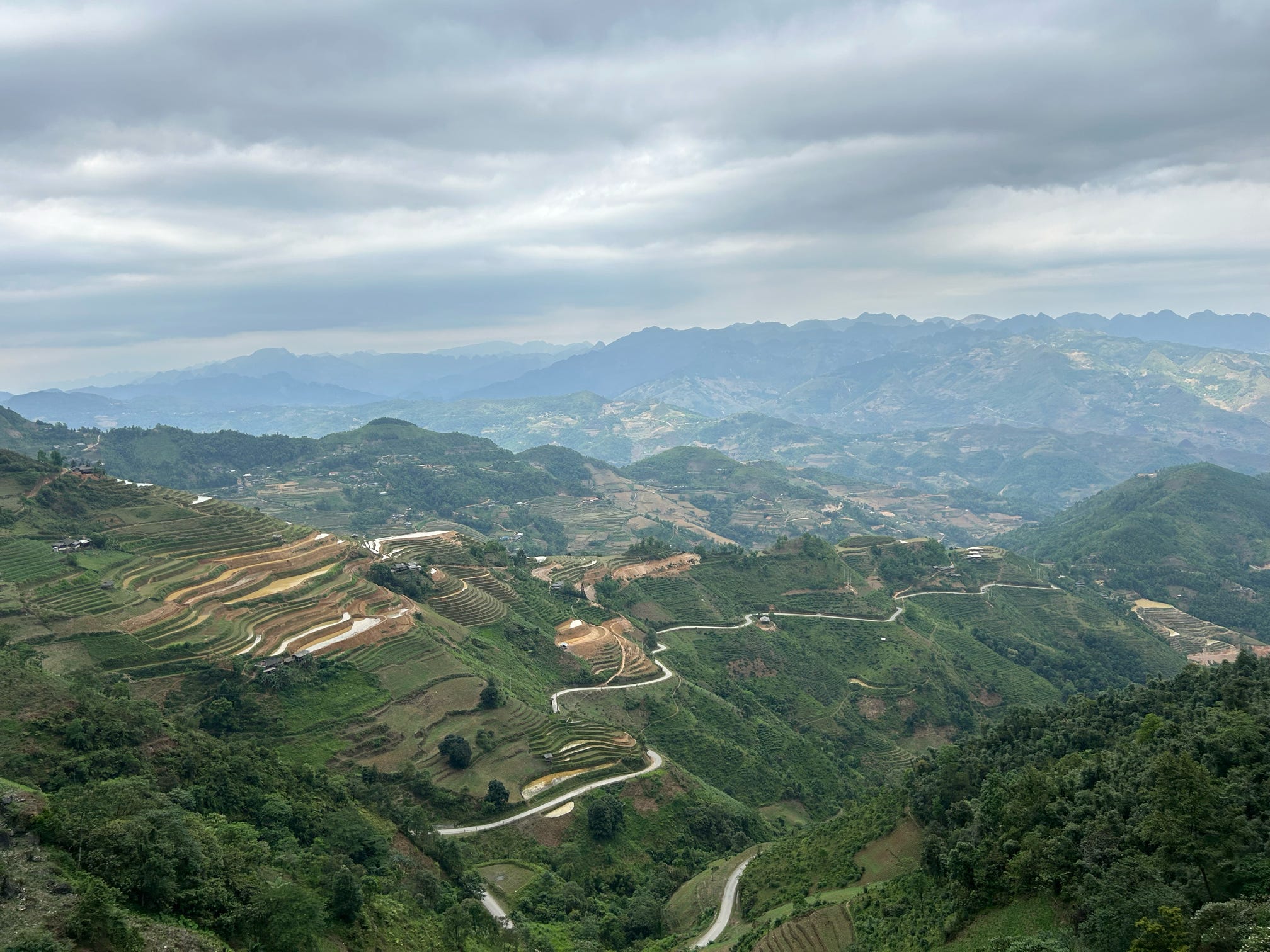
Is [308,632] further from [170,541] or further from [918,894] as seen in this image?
[918,894]

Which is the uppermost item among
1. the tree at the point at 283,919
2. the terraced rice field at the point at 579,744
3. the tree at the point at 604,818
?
the tree at the point at 283,919

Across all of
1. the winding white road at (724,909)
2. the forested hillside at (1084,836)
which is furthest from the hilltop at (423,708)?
the forested hillside at (1084,836)

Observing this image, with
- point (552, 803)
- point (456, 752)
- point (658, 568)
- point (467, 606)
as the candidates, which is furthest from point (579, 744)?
point (658, 568)

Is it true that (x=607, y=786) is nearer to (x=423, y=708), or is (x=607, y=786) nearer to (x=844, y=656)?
(x=423, y=708)

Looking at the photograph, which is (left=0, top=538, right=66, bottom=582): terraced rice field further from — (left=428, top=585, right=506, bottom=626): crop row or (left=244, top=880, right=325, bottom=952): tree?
(left=244, top=880, right=325, bottom=952): tree

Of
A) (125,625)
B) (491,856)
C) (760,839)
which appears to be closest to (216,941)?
(491,856)

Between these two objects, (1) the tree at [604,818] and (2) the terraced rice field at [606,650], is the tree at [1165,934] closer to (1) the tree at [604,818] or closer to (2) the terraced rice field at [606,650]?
(1) the tree at [604,818]
